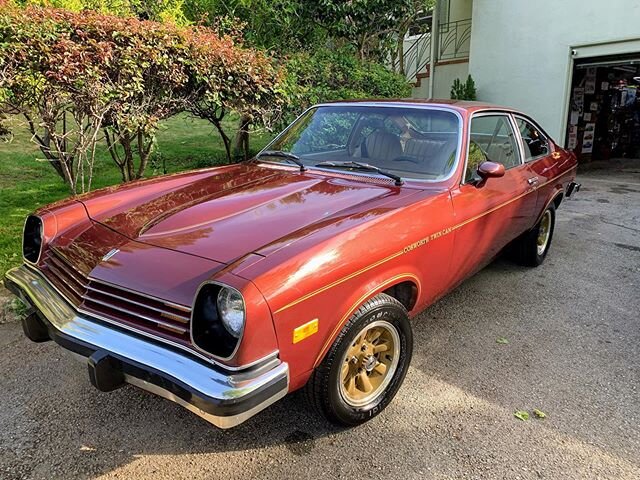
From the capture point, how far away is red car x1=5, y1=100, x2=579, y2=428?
1.97m

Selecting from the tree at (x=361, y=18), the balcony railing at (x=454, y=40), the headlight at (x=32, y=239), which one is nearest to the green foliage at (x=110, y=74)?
the headlight at (x=32, y=239)

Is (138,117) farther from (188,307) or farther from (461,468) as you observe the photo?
(461,468)

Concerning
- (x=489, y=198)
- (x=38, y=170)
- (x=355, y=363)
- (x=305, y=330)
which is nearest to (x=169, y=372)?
(x=305, y=330)

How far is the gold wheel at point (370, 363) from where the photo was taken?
2488 mm

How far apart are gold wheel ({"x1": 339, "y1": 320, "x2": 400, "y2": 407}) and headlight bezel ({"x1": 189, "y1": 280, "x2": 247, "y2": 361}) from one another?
2.21 feet

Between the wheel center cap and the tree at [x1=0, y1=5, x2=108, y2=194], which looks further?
the tree at [x1=0, y1=5, x2=108, y2=194]

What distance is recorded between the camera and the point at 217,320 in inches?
78.9

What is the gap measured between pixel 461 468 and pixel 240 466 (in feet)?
3.43

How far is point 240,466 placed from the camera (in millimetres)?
2301

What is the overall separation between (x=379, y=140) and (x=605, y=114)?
40.5ft

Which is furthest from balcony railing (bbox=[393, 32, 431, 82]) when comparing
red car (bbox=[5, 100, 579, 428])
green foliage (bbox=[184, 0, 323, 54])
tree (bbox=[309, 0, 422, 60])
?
red car (bbox=[5, 100, 579, 428])

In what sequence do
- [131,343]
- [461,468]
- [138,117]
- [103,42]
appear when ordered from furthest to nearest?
[138,117]
[103,42]
[461,468]
[131,343]

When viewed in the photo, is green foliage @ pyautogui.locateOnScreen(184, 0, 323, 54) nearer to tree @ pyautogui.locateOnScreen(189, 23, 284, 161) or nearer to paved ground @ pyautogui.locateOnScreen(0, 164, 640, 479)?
tree @ pyautogui.locateOnScreen(189, 23, 284, 161)

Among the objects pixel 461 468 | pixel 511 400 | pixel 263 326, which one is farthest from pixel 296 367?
pixel 511 400
